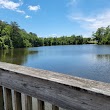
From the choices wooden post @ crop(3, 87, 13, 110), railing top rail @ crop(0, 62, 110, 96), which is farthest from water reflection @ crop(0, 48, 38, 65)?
railing top rail @ crop(0, 62, 110, 96)

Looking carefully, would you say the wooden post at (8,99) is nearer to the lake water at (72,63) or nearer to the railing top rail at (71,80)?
the railing top rail at (71,80)

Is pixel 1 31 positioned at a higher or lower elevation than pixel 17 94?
higher

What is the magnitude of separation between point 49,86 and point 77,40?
118m

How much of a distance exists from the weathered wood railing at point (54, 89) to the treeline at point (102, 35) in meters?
90.0

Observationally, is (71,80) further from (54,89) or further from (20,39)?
A: (20,39)

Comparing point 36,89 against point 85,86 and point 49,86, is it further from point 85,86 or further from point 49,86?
point 85,86

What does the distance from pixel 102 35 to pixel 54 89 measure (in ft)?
317

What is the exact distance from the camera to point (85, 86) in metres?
1.03

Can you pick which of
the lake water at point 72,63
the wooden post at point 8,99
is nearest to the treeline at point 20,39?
the lake water at point 72,63

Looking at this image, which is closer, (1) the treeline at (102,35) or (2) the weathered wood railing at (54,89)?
(2) the weathered wood railing at (54,89)

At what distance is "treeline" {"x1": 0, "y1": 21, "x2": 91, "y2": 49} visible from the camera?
60312mm

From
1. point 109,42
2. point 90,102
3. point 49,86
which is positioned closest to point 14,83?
point 49,86

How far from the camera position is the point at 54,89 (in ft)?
3.84

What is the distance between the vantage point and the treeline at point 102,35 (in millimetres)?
89762
